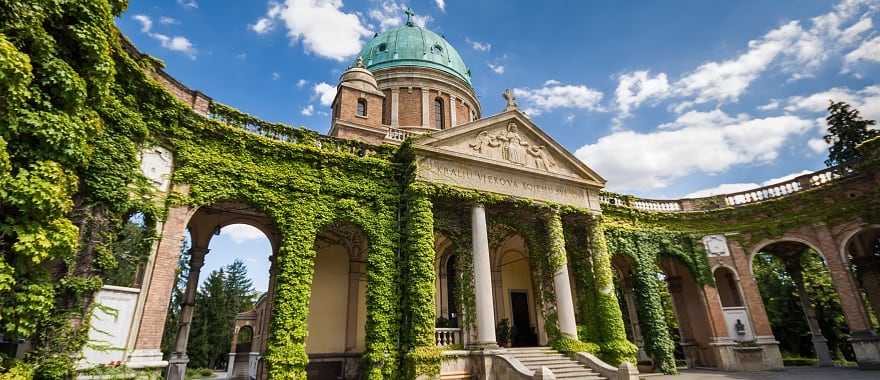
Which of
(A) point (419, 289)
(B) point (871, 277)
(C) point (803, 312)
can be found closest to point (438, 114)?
(A) point (419, 289)

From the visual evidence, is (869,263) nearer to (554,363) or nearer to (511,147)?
(554,363)

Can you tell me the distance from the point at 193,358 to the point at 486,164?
34.6 metres

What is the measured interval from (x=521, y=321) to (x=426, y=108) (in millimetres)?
14396

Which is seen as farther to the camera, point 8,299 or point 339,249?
point 339,249

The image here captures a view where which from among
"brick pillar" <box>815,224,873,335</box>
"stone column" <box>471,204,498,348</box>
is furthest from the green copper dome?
"brick pillar" <box>815,224,873,335</box>

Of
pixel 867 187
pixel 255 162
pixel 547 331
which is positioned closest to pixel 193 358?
pixel 255 162

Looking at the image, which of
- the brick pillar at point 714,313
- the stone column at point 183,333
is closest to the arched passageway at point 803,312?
the brick pillar at point 714,313

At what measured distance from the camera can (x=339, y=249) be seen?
60.5 ft

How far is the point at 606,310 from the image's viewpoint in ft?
54.4

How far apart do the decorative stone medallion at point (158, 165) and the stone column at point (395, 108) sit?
15.3 meters

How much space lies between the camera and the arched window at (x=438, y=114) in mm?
27750

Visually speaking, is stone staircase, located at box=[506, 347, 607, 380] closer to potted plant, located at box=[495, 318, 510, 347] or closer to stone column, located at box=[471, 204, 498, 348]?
stone column, located at box=[471, 204, 498, 348]

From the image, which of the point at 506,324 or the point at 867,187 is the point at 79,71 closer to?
the point at 506,324

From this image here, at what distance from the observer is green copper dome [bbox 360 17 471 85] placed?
29.2 m
